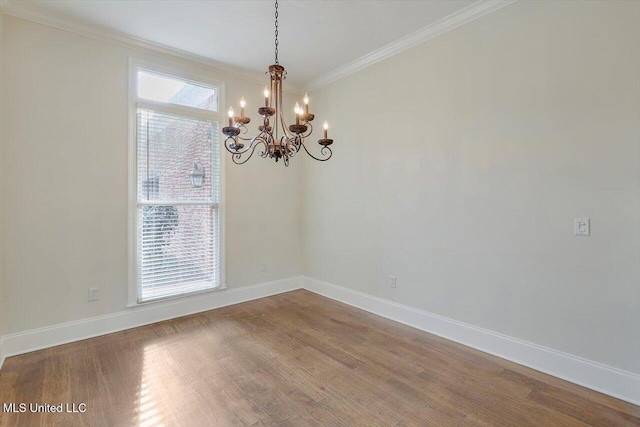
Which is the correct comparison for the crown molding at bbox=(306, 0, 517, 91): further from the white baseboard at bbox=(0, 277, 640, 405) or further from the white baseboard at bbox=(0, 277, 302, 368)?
the white baseboard at bbox=(0, 277, 302, 368)

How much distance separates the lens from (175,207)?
11.7 feet

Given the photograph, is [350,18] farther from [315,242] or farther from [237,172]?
[315,242]

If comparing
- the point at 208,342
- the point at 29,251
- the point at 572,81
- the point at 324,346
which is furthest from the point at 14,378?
the point at 572,81

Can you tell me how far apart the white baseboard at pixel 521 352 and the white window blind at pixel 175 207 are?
209 cm

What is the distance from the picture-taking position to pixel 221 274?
3.94 m

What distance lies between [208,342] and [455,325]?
239cm

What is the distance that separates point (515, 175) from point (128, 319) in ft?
13.1

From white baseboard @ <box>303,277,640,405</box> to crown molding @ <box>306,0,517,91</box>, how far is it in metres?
2.82

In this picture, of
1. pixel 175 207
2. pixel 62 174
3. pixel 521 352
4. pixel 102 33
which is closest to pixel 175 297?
pixel 175 207

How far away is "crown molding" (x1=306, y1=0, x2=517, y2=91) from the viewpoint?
2.68 m

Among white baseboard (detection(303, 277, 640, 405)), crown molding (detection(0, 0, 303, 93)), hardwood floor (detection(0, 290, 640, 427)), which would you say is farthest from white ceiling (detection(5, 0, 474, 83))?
hardwood floor (detection(0, 290, 640, 427))

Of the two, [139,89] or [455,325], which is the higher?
[139,89]

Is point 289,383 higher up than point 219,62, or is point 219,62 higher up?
point 219,62

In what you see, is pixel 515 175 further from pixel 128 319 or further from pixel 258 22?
pixel 128 319
